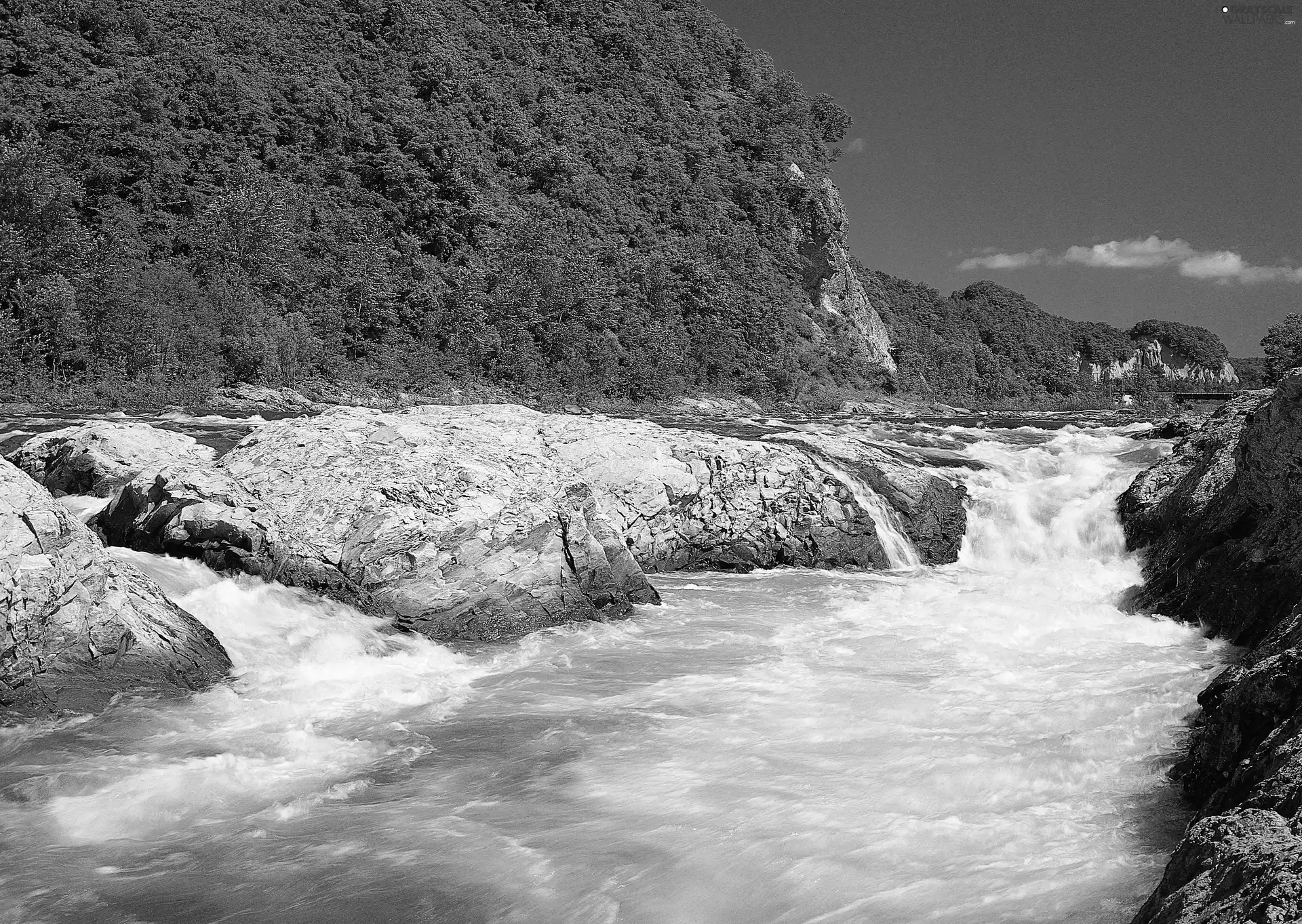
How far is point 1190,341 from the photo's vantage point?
514 feet

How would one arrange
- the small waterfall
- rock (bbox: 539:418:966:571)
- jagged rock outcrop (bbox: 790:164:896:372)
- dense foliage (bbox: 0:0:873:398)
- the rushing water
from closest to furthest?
the rushing water
rock (bbox: 539:418:966:571)
the small waterfall
dense foliage (bbox: 0:0:873:398)
jagged rock outcrop (bbox: 790:164:896:372)

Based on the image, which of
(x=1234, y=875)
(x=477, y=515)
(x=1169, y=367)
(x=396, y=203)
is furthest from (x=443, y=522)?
(x=1169, y=367)

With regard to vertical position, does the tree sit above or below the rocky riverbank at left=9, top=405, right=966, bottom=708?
above

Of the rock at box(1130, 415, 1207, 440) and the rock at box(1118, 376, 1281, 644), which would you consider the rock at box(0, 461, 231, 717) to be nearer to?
the rock at box(1118, 376, 1281, 644)

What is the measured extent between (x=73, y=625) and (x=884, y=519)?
9.55 m

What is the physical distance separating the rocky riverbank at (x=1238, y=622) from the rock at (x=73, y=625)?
20.8ft

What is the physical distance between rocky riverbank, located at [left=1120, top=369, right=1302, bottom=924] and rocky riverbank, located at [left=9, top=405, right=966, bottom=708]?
3184mm

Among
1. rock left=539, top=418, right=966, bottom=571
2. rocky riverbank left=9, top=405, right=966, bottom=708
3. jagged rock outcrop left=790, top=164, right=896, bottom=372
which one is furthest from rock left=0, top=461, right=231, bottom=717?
jagged rock outcrop left=790, top=164, right=896, bottom=372

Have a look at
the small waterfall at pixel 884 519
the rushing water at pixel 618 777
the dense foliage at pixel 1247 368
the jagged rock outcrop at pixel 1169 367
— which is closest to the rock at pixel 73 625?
the rushing water at pixel 618 777

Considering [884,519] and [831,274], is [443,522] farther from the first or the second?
[831,274]

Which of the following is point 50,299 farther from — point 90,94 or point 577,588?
point 577,588

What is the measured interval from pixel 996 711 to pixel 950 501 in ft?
23.6

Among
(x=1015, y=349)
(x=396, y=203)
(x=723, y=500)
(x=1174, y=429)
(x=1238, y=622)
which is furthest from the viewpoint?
(x=1015, y=349)

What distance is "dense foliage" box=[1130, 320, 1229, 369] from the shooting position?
154750 mm
